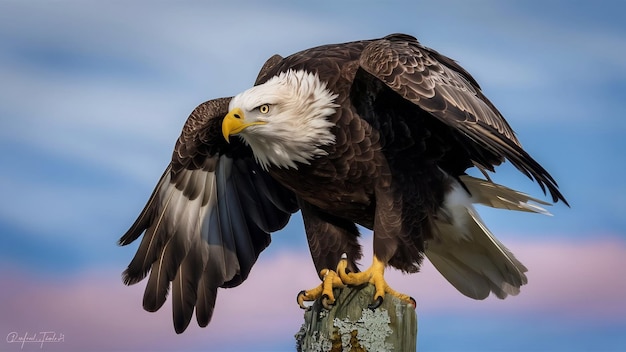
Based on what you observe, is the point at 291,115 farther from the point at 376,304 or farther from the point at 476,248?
the point at 476,248

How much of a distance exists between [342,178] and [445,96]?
76 centimetres

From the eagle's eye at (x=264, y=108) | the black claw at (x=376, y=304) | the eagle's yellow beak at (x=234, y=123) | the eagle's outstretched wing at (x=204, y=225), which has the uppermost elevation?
the eagle's eye at (x=264, y=108)

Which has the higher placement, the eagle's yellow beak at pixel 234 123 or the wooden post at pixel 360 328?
the eagle's yellow beak at pixel 234 123

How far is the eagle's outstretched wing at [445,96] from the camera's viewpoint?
499cm

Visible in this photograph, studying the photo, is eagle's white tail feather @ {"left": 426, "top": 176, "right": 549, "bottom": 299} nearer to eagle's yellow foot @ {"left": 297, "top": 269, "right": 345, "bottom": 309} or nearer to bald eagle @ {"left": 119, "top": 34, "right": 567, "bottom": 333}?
bald eagle @ {"left": 119, "top": 34, "right": 567, "bottom": 333}

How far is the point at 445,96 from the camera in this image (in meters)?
5.21

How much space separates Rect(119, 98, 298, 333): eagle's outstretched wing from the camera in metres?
6.28

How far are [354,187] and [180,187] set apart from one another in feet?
4.65

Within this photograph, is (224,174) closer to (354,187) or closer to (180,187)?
(180,187)

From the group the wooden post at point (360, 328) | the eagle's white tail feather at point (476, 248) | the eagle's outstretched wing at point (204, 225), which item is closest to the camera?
the wooden post at point (360, 328)

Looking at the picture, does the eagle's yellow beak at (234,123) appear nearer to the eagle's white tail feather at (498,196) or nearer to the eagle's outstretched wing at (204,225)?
the eagle's outstretched wing at (204,225)

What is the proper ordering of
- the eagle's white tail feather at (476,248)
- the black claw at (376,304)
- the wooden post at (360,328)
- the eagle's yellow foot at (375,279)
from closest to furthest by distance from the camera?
the wooden post at (360,328) → the black claw at (376,304) → the eagle's yellow foot at (375,279) → the eagle's white tail feather at (476,248)

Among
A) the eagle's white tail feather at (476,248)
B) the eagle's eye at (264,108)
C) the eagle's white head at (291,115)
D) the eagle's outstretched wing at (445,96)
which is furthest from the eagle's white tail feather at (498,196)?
the eagle's eye at (264,108)

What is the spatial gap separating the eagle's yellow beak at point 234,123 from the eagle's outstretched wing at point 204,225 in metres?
0.80
